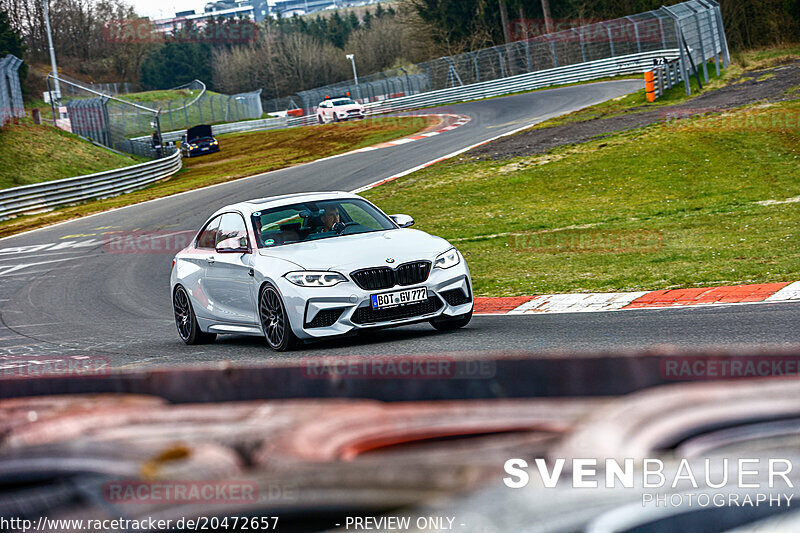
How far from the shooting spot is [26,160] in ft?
125

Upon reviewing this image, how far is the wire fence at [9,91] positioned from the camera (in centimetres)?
3753

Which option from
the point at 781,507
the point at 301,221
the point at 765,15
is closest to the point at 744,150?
the point at 301,221

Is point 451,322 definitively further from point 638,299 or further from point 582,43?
point 582,43

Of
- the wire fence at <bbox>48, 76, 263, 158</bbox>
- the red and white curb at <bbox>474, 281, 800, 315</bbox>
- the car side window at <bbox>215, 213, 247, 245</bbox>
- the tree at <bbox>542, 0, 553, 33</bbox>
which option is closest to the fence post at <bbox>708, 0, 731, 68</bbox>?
the wire fence at <bbox>48, 76, 263, 158</bbox>

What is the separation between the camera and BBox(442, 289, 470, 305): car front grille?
938 centimetres

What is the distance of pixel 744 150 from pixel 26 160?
27702 millimetres

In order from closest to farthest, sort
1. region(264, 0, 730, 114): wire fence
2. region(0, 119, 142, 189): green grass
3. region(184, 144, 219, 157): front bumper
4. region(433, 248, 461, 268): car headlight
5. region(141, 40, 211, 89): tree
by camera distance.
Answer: region(433, 248, 461, 268): car headlight → region(0, 119, 142, 189): green grass → region(264, 0, 730, 114): wire fence → region(184, 144, 219, 157): front bumper → region(141, 40, 211, 89): tree

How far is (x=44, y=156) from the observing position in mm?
39312

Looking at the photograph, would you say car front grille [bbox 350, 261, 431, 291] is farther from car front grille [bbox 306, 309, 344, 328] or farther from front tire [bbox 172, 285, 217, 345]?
front tire [bbox 172, 285, 217, 345]

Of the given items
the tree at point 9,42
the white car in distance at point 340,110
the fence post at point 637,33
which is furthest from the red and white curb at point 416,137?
the tree at point 9,42

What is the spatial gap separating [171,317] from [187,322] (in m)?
2.84

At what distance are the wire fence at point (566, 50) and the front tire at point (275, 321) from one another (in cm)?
2867

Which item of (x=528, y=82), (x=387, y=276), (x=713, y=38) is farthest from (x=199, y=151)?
(x=387, y=276)

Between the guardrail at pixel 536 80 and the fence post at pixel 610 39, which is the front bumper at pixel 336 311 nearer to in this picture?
the guardrail at pixel 536 80
